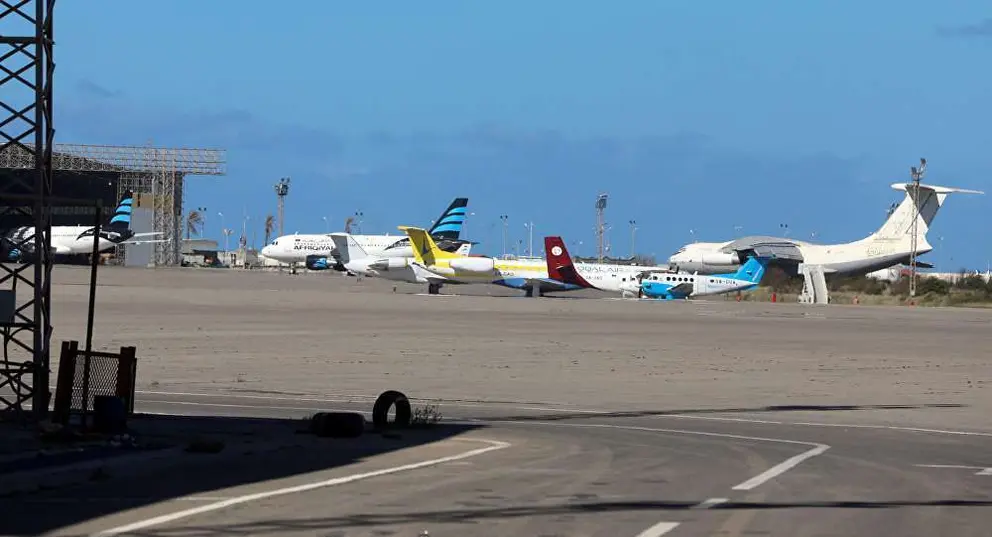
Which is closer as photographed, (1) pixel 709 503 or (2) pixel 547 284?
(1) pixel 709 503

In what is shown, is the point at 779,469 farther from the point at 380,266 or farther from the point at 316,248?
the point at 316,248

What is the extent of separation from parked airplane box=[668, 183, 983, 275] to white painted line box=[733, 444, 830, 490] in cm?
9521

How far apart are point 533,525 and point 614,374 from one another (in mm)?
23946

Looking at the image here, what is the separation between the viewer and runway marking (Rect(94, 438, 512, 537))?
418 inches

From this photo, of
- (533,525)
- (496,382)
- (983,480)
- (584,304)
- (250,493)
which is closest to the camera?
(533,525)

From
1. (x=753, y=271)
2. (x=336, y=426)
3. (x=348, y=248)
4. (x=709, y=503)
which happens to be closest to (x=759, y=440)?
(x=336, y=426)

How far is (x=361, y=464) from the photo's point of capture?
1538 cm

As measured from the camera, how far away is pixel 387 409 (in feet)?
65.2

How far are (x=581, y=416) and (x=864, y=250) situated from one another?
327 feet

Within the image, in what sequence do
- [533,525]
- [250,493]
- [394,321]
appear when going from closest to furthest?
[533,525] < [250,493] < [394,321]

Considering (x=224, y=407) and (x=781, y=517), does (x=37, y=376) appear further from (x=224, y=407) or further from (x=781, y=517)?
(x=781, y=517)

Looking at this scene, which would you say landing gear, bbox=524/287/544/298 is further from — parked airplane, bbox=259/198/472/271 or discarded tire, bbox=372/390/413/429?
discarded tire, bbox=372/390/413/429

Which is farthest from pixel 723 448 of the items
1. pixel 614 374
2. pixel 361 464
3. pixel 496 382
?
pixel 614 374

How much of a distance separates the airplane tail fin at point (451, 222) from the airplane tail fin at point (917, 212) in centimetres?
3699
